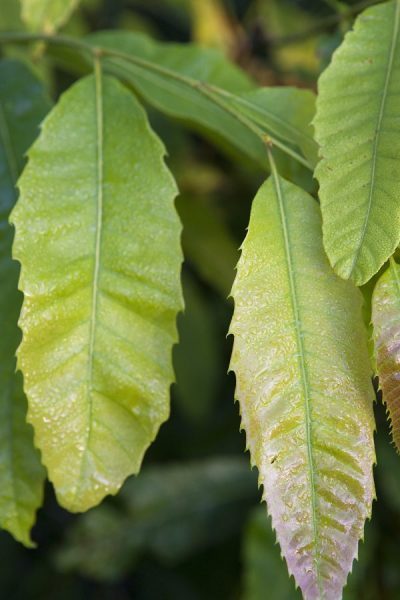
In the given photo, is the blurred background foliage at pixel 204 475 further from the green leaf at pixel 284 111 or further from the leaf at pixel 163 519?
the green leaf at pixel 284 111

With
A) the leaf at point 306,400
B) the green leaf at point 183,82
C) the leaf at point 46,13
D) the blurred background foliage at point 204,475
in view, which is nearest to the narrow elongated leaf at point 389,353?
the leaf at point 306,400

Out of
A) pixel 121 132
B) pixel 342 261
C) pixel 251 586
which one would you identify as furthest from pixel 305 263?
pixel 251 586

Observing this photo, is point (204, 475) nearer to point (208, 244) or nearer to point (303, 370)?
point (208, 244)

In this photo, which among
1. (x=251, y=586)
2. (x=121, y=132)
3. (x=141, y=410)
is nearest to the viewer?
(x=141, y=410)

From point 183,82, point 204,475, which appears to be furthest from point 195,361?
point 183,82

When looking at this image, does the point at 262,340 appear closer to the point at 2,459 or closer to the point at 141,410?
the point at 141,410

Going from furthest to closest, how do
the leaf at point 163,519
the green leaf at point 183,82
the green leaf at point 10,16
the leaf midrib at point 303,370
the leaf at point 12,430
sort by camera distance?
the leaf at point 163,519 < the green leaf at point 10,16 < the green leaf at point 183,82 < the leaf at point 12,430 < the leaf midrib at point 303,370
